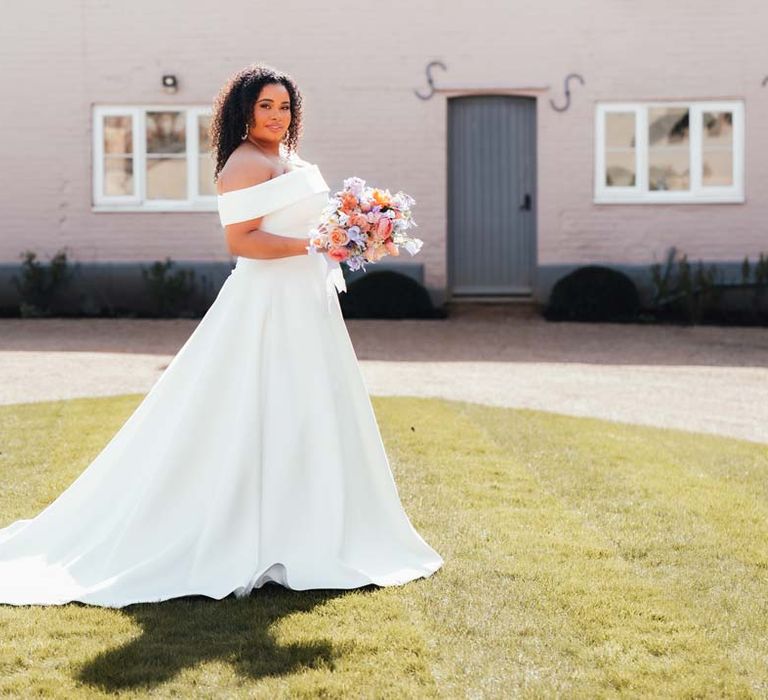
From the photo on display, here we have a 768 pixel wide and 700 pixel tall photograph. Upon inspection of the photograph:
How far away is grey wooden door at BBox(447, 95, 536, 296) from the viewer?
15.5m

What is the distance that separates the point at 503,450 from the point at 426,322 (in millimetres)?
6938

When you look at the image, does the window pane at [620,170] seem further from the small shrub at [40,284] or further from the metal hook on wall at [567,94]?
the small shrub at [40,284]

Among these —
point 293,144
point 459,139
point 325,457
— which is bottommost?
point 325,457

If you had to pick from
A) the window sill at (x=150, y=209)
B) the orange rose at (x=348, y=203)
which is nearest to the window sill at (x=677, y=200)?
the window sill at (x=150, y=209)

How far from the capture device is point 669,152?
15.3m

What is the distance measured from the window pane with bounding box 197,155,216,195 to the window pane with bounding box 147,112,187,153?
0.28m

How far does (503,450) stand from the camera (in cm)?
724

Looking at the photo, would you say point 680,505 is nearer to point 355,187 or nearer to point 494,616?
point 494,616

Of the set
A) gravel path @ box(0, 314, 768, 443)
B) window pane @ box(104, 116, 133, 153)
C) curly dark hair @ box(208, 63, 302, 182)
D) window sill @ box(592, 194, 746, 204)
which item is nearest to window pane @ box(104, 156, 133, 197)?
window pane @ box(104, 116, 133, 153)

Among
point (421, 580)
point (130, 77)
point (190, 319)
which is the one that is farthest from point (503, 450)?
point (130, 77)

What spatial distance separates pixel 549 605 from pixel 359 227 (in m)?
1.45

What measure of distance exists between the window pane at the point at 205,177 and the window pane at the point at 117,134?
36.4 inches

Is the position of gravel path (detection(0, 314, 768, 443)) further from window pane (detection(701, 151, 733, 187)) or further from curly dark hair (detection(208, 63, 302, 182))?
curly dark hair (detection(208, 63, 302, 182))

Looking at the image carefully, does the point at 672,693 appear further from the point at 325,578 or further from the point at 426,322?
→ the point at 426,322
